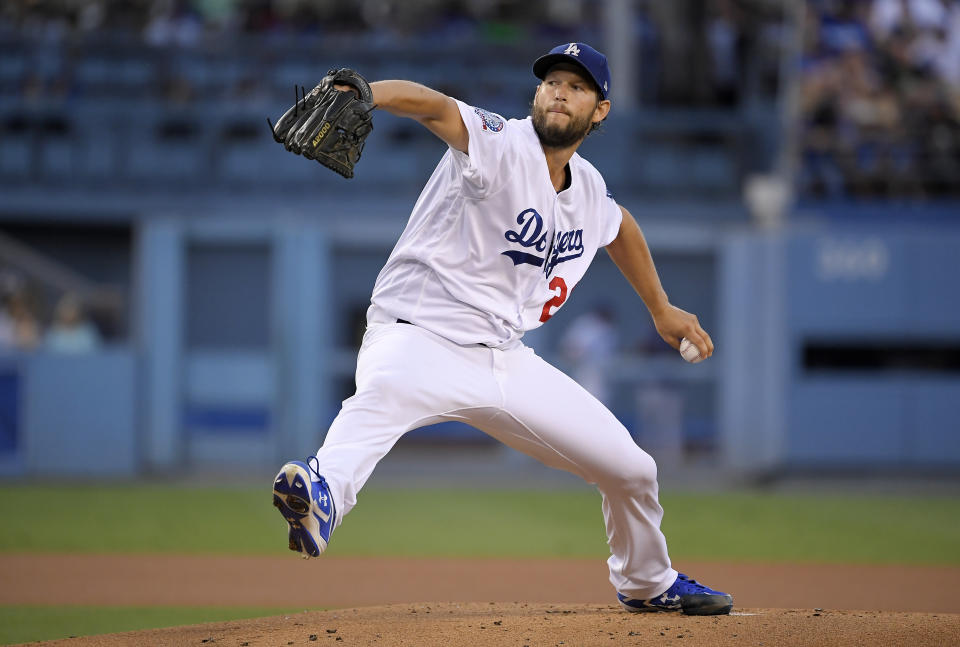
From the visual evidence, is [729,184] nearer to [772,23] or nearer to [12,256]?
[772,23]

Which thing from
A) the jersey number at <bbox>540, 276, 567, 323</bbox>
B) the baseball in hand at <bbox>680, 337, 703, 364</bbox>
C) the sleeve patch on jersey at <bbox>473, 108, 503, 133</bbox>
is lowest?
the baseball in hand at <bbox>680, 337, 703, 364</bbox>

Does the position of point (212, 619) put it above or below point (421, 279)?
below

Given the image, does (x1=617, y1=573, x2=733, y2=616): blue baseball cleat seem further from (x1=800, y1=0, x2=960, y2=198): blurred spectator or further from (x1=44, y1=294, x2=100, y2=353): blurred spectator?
(x1=800, y1=0, x2=960, y2=198): blurred spectator

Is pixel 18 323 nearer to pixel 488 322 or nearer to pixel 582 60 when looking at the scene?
pixel 488 322

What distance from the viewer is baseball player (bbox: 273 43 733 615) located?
13.5 ft

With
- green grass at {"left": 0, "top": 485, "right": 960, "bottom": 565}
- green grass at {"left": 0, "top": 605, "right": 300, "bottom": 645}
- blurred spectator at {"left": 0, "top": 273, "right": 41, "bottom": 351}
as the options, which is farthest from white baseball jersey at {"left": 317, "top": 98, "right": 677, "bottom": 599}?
blurred spectator at {"left": 0, "top": 273, "right": 41, "bottom": 351}

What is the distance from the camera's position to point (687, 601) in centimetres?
483

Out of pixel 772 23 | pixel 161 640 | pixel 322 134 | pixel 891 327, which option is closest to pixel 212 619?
pixel 161 640

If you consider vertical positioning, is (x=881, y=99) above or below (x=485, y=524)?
above

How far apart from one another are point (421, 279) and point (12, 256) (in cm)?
1273

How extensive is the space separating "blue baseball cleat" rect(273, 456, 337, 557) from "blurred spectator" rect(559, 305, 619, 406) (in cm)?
1046

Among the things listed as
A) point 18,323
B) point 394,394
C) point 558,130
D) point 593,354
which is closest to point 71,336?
point 18,323

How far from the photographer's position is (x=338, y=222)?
14.6 metres

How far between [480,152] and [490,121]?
0.43 feet
